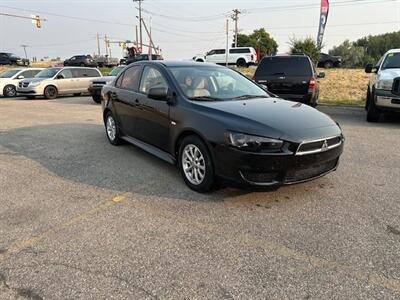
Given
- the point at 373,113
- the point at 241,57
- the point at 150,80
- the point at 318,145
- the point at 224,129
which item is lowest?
the point at 373,113

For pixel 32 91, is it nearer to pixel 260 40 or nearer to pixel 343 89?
pixel 343 89

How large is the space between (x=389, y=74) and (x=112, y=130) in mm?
6480

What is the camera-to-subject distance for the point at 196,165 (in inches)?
171

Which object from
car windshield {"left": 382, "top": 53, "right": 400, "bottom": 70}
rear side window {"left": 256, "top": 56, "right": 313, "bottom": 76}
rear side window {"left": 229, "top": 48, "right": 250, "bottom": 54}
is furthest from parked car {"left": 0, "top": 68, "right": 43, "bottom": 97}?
rear side window {"left": 229, "top": 48, "right": 250, "bottom": 54}

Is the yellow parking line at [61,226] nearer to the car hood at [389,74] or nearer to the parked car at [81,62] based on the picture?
the car hood at [389,74]

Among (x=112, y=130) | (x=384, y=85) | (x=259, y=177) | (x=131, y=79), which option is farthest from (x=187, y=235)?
(x=384, y=85)

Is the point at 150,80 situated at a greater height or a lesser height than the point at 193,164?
greater

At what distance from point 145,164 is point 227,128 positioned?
7.01 feet

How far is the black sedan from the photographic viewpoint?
3762 millimetres

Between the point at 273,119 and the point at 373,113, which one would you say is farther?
the point at 373,113

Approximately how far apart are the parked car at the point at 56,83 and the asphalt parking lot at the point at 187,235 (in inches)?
516

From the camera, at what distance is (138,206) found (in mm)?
4047

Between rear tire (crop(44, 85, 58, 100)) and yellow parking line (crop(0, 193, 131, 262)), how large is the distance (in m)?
15.1

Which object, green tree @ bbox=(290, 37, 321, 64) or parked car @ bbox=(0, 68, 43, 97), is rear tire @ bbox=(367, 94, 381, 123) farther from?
Answer: green tree @ bbox=(290, 37, 321, 64)
